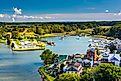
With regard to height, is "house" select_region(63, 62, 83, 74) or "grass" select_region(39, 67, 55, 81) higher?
"house" select_region(63, 62, 83, 74)

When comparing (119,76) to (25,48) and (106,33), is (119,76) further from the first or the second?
(106,33)

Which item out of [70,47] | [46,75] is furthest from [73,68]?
[70,47]

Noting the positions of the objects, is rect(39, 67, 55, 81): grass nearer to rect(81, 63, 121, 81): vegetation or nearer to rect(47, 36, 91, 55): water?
rect(81, 63, 121, 81): vegetation

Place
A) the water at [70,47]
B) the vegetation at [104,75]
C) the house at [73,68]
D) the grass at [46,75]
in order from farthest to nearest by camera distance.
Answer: the water at [70,47]
the house at [73,68]
the grass at [46,75]
the vegetation at [104,75]

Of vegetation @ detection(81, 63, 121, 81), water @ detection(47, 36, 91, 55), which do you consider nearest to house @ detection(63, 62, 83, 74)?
vegetation @ detection(81, 63, 121, 81)

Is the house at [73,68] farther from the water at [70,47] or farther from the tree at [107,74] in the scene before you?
the water at [70,47]

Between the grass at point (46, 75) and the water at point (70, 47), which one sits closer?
the grass at point (46, 75)

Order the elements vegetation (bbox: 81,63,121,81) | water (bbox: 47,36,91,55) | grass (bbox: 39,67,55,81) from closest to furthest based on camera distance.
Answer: vegetation (bbox: 81,63,121,81)
grass (bbox: 39,67,55,81)
water (bbox: 47,36,91,55)

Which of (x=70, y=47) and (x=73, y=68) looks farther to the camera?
(x=70, y=47)

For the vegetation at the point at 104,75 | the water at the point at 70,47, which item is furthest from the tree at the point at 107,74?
the water at the point at 70,47

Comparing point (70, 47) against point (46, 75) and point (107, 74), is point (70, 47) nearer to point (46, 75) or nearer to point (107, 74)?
point (46, 75)

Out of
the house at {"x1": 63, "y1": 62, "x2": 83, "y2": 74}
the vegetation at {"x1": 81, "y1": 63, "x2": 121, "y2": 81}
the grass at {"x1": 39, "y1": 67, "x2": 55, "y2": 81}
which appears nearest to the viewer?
the vegetation at {"x1": 81, "y1": 63, "x2": 121, "y2": 81}
